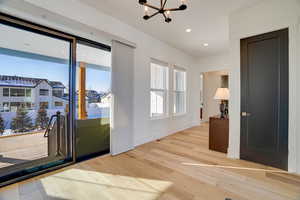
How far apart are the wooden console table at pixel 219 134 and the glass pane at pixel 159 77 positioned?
1826mm

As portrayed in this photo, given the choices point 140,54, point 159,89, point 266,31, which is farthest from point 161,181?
point 266,31

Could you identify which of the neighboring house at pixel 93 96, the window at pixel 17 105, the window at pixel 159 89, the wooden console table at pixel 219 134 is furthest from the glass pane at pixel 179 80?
the window at pixel 17 105

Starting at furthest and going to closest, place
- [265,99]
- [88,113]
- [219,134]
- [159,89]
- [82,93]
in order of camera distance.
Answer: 1. [159,89]
2. [219,134]
3. [88,113]
4. [82,93]
5. [265,99]

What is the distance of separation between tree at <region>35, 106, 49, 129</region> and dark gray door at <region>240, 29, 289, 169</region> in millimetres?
3743

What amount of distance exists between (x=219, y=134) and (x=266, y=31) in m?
2.24

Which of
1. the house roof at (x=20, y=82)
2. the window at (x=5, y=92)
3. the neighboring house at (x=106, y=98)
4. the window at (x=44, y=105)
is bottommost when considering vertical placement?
the window at (x=44, y=105)

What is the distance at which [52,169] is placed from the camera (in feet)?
7.78

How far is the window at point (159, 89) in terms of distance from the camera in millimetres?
4227

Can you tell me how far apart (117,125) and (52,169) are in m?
1.33

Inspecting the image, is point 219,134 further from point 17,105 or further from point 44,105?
point 17,105

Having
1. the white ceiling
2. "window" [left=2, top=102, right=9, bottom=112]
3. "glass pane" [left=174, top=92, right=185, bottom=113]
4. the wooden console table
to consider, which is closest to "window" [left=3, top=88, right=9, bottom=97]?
"window" [left=2, top=102, right=9, bottom=112]

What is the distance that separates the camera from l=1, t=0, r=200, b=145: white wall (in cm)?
218

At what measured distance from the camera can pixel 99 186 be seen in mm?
1994

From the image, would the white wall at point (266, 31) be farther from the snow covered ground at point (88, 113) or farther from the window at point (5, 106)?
the window at point (5, 106)
